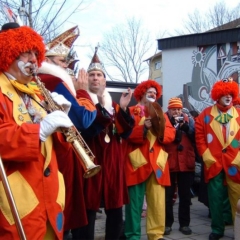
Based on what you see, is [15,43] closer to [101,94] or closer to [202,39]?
[101,94]

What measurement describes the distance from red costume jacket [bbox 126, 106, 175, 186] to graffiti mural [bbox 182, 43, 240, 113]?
8662 millimetres

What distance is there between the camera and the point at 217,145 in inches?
195

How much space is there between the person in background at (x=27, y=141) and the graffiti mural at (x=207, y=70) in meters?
11.0

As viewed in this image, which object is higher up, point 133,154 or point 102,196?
point 133,154

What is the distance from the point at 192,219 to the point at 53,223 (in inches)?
170

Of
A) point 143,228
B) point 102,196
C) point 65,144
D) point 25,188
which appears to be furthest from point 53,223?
point 143,228

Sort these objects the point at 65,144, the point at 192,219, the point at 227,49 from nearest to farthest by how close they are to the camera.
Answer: the point at 65,144 < the point at 192,219 < the point at 227,49

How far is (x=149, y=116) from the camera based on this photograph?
4.76 metres

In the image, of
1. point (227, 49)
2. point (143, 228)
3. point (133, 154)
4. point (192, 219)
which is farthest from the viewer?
point (227, 49)

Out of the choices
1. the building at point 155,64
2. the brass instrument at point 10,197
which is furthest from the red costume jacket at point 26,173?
the building at point 155,64

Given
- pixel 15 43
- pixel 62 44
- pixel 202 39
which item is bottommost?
pixel 15 43

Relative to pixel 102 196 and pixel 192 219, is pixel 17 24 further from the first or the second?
pixel 192 219

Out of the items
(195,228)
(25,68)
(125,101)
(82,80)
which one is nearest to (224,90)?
(125,101)

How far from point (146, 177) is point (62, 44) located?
6.21 ft
